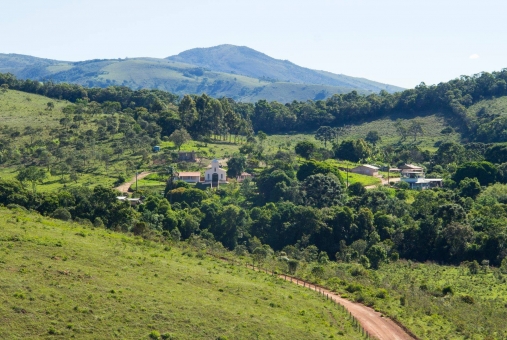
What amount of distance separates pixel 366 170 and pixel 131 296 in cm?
7517

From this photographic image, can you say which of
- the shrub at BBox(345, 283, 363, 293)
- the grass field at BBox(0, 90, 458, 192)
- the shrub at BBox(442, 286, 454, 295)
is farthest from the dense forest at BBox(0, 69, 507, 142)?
the shrub at BBox(345, 283, 363, 293)

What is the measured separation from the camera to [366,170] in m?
102

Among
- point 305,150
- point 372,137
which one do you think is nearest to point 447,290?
point 305,150

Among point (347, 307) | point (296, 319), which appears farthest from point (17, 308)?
point (347, 307)

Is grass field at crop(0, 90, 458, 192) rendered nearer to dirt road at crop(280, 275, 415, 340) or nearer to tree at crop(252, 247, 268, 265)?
tree at crop(252, 247, 268, 265)

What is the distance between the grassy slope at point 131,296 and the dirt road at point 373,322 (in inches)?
55.5

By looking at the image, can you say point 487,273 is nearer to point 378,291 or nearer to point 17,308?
point 378,291

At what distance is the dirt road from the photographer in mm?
33938

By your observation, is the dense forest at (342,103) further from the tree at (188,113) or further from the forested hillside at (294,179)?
the tree at (188,113)

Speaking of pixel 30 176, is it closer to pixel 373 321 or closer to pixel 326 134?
pixel 373 321

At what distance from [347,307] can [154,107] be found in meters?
94.2

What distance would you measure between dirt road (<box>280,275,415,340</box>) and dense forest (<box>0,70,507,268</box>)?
58.2 ft

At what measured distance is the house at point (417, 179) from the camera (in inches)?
3701

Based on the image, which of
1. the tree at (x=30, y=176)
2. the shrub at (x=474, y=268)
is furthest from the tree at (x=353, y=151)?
the shrub at (x=474, y=268)
